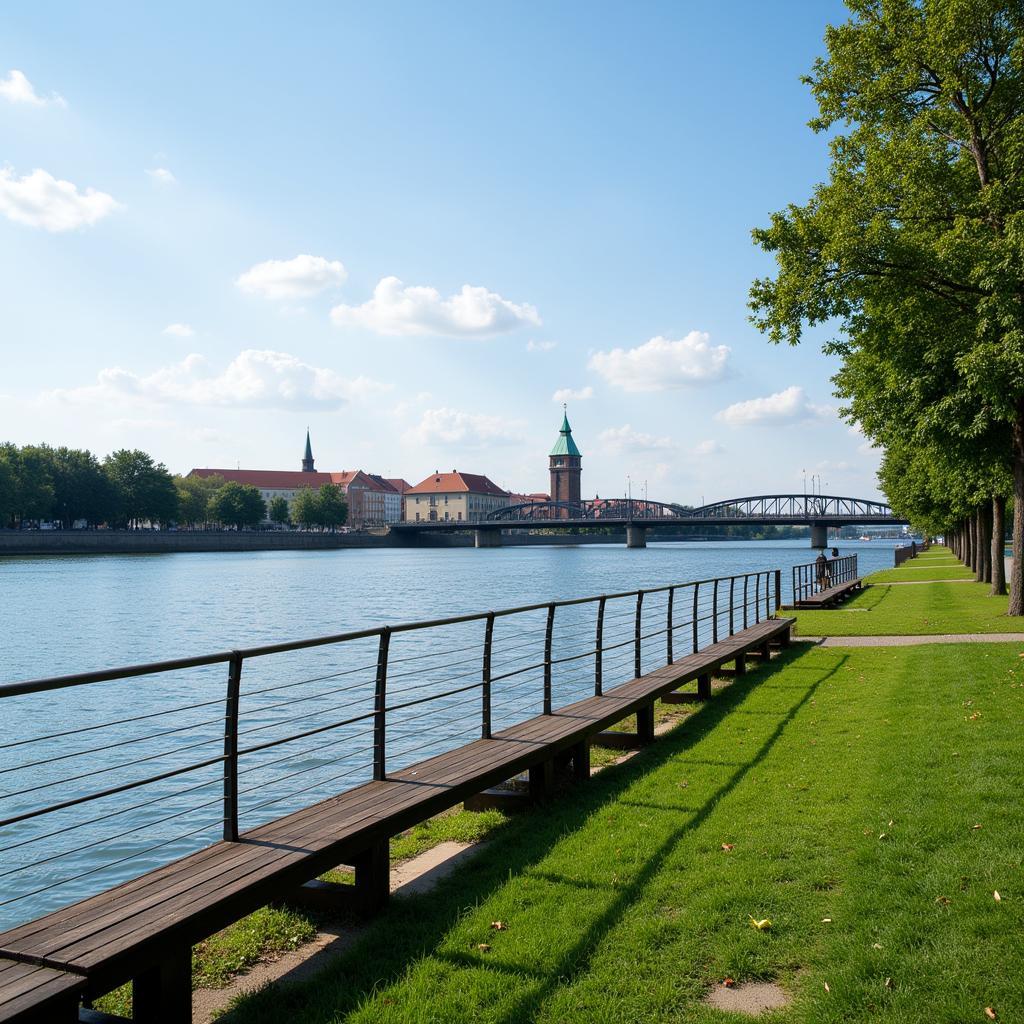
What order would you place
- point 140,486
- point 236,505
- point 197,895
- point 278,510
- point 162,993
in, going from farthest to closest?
point 278,510 < point 236,505 < point 140,486 < point 197,895 < point 162,993

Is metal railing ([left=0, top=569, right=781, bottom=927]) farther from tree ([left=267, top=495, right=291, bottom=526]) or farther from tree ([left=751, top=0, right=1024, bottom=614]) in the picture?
tree ([left=267, top=495, right=291, bottom=526])

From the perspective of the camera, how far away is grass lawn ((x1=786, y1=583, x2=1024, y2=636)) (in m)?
19.6

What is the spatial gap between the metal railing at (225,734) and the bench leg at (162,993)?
0.55 meters

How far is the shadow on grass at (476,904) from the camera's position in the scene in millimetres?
4406

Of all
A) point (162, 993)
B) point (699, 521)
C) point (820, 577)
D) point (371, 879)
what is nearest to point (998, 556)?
point (820, 577)

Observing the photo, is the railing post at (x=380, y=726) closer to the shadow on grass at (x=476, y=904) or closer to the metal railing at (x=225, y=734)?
the metal railing at (x=225, y=734)

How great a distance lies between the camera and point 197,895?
14.4 feet

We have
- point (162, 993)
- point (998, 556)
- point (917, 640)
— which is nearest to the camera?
point (162, 993)

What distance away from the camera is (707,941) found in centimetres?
489

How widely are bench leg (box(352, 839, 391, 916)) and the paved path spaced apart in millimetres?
13600

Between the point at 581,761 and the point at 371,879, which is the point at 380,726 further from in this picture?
the point at 581,761

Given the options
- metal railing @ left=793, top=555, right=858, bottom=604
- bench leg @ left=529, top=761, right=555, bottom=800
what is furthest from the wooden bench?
bench leg @ left=529, top=761, right=555, bottom=800

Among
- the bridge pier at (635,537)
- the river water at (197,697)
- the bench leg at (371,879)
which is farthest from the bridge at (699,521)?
the bench leg at (371,879)

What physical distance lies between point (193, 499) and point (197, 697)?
13096 centimetres
